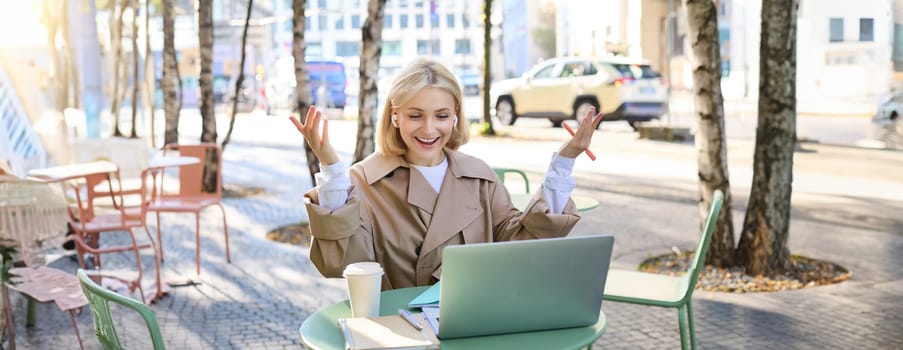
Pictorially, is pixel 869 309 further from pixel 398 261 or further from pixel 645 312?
pixel 398 261

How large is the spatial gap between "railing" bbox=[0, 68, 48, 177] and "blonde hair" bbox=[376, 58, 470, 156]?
22.0 ft

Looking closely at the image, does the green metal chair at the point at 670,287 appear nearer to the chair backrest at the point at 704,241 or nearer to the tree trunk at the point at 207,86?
the chair backrest at the point at 704,241

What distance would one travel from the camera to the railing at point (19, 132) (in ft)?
31.7

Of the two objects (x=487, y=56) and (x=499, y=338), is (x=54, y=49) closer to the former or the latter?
(x=487, y=56)

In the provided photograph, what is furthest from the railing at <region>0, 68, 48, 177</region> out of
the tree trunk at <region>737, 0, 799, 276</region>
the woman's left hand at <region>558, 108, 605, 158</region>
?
the woman's left hand at <region>558, 108, 605, 158</region>

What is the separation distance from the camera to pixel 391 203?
3248mm

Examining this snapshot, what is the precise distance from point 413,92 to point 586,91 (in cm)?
1913

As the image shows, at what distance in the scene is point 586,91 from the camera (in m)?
22.0

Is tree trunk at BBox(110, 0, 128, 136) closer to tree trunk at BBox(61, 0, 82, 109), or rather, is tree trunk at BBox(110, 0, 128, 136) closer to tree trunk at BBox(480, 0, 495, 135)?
tree trunk at BBox(61, 0, 82, 109)

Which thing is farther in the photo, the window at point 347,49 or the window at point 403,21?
the window at point 403,21

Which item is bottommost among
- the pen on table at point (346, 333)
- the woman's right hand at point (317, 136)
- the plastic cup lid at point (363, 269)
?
the pen on table at point (346, 333)

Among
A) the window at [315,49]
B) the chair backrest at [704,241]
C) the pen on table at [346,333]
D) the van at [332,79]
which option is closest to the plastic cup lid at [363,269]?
the pen on table at [346,333]

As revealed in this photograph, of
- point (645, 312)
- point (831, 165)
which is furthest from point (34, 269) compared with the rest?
point (831, 165)

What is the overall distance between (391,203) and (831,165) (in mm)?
11560
